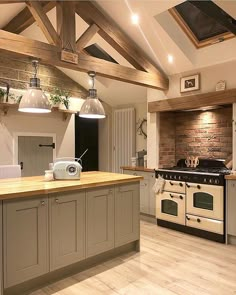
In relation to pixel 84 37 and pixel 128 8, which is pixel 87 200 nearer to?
pixel 84 37

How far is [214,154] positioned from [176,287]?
97.6 inches

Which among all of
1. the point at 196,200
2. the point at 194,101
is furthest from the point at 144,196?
the point at 194,101

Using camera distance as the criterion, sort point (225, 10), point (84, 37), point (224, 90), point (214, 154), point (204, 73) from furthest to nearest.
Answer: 1. point (214, 154)
2. point (204, 73)
3. point (224, 90)
4. point (84, 37)
5. point (225, 10)

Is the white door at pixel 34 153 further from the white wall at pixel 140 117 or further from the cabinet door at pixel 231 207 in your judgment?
the cabinet door at pixel 231 207

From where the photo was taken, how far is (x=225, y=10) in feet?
10.6

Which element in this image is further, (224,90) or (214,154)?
(214,154)

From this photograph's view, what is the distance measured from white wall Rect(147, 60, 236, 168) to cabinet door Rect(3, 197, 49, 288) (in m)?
2.69

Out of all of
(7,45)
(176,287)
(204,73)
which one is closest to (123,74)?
(204,73)

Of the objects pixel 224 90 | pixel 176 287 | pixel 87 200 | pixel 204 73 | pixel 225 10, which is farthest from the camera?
pixel 204 73

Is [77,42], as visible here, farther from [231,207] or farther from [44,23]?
[231,207]

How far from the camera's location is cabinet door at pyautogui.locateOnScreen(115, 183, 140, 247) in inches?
123

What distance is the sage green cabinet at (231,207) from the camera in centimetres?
348

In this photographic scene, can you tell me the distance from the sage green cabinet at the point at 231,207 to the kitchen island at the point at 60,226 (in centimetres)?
122

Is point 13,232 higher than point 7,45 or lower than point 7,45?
lower
